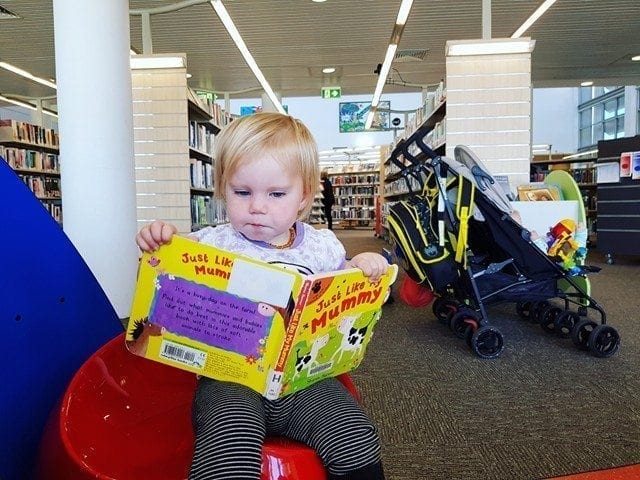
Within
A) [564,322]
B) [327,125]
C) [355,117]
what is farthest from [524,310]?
[327,125]

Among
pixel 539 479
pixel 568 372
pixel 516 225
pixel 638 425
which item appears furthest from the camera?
pixel 516 225

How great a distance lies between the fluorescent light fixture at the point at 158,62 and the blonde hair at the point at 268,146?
412 cm

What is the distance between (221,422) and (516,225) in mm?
1865

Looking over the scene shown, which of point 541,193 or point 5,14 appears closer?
point 541,193

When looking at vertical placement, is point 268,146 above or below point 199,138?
below

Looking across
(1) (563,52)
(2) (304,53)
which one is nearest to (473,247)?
(2) (304,53)

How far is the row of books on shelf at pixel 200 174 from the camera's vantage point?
5.00 m

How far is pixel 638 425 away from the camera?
1.54 meters

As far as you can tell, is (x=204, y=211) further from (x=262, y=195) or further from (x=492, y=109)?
(x=262, y=195)

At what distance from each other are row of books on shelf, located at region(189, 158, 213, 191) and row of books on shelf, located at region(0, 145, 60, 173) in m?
2.63

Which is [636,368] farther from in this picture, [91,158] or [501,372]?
[91,158]

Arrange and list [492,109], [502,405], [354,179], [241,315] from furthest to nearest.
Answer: [354,179], [492,109], [502,405], [241,315]

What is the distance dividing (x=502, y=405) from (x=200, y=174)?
13.7 ft

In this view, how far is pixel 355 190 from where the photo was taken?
1508 centimetres
